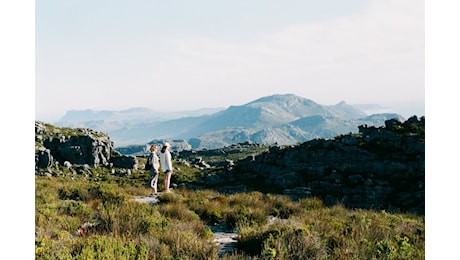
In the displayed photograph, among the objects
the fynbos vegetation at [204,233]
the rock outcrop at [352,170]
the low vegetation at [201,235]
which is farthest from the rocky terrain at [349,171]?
the low vegetation at [201,235]

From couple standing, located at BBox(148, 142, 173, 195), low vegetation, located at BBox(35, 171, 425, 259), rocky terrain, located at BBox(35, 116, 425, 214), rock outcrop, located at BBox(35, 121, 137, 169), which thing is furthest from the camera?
rock outcrop, located at BBox(35, 121, 137, 169)

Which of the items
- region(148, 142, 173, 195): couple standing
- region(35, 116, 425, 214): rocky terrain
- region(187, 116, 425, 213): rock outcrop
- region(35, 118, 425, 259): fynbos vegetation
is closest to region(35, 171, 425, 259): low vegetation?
region(35, 118, 425, 259): fynbos vegetation

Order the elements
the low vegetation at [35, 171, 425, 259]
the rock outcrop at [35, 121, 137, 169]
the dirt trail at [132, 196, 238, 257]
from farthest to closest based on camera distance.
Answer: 1. the rock outcrop at [35, 121, 137, 169]
2. the dirt trail at [132, 196, 238, 257]
3. the low vegetation at [35, 171, 425, 259]

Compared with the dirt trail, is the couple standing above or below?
above

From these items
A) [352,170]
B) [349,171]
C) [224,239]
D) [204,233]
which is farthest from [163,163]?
[352,170]

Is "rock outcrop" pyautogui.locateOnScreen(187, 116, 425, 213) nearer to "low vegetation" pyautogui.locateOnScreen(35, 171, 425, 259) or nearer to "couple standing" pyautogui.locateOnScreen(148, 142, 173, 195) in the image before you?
"couple standing" pyautogui.locateOnScreen(148, 142, 173, 195)

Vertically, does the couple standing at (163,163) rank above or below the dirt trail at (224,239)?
above

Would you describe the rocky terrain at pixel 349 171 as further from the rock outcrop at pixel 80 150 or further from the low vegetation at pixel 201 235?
the low vegetation at pixel 201 235

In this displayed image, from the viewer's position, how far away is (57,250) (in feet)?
20.4

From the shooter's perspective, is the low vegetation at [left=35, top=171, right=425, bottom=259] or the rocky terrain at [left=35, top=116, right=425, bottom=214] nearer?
the low vegetation at [left=35, top=171, right=425, bottom=259]
